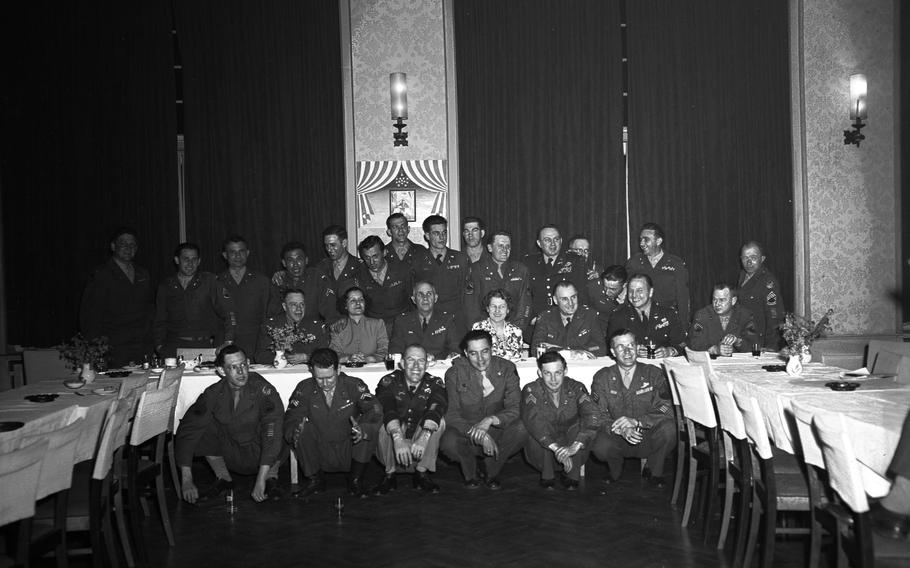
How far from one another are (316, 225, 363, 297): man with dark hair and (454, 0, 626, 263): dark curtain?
5.54ft

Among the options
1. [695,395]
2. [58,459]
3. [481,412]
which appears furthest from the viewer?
[481,412]

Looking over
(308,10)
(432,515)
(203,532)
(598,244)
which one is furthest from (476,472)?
(308,10)

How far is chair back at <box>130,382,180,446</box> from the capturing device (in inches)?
162

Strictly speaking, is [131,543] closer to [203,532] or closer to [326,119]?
[203,532]

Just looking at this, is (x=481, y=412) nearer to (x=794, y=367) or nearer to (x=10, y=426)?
(x=794, y=367)

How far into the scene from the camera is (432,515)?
4812 mm

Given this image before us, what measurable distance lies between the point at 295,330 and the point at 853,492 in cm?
442

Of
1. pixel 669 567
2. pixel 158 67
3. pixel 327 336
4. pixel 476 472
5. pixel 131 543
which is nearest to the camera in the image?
pixel 669 567

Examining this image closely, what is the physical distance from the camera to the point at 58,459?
10.0ft

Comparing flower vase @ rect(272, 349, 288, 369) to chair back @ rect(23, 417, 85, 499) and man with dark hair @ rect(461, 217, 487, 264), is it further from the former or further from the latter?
chair back @ rect(23, 417, 85, 499)

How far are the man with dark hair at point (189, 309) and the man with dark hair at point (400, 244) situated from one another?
4.63 ft

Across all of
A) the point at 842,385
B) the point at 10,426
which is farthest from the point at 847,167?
the point at 10,426

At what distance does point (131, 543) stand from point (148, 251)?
15.4 feet

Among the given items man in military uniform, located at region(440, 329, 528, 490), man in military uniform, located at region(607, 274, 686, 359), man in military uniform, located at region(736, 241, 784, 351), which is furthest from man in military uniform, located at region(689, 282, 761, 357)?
man in military uniform, located at region(440, 329, 528, 490)
